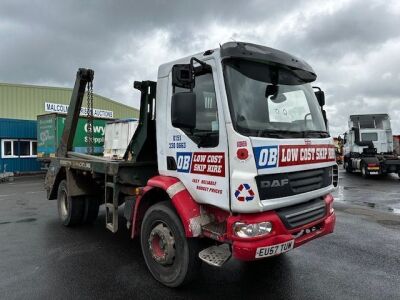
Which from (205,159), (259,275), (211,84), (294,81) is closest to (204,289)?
(259,275)

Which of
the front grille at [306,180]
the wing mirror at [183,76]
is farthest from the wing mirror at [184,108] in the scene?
the front grille at [306,180]

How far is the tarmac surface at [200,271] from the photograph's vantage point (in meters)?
4.17

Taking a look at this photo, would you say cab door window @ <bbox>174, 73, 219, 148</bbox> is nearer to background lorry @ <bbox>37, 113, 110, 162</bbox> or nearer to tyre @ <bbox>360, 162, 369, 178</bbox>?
background lorry @ <bbox>37, 113, 110, 162</bbox>

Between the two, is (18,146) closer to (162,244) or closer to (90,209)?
(90,209)

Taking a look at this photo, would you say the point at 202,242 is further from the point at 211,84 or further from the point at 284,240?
the point at 211,84

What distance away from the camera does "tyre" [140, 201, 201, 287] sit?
404cm

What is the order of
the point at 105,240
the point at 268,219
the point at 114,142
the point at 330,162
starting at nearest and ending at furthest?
the point at 268,219 < the point at 330,162 < the point at 105,240 < the point at 114,142

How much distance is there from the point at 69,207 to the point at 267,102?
4.94 meters

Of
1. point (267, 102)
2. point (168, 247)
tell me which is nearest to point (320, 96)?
point (267, 102)

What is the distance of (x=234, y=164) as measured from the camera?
3607mm

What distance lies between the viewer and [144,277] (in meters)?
4.65

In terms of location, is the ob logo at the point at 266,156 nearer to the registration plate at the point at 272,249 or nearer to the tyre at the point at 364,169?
the registration plate at the point at 272,249

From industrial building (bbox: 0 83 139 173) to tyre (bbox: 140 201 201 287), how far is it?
68.9 feet

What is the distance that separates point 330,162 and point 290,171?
1009mm
